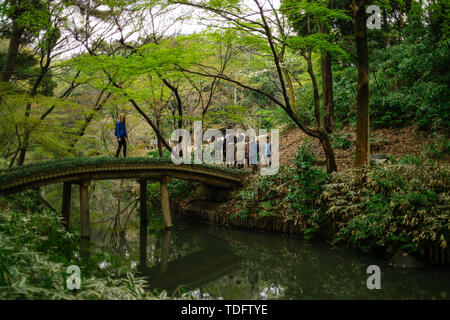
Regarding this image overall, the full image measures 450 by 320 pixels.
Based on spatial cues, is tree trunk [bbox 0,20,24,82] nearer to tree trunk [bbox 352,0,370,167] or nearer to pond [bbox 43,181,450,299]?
pond [bbox 43,181,450,299]

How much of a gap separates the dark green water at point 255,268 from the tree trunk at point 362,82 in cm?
273

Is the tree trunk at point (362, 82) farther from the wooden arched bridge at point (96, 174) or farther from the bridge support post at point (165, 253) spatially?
the bridge support post at point (165, 253)

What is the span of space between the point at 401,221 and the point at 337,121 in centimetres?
872

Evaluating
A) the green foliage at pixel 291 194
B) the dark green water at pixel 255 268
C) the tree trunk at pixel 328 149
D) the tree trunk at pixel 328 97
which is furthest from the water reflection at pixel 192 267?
the tree trunk at pixel 328 97

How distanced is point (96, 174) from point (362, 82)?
822cm

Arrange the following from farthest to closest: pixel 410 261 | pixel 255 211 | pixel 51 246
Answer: pixel 255 211 → pixel 410 261 → pixel 51 246

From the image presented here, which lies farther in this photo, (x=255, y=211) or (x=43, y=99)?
(x=255, y=211)

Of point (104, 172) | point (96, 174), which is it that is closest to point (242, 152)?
point (104, 172)

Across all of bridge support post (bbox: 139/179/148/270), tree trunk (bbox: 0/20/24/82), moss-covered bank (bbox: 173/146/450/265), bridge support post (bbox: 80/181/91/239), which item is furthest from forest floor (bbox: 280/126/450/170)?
tree trunk (bbox: 0/20/24/82)

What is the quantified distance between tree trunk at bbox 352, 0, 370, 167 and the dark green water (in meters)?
2.73

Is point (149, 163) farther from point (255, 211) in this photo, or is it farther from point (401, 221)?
point (401, 221)

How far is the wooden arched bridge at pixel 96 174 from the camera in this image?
30.8 ft
